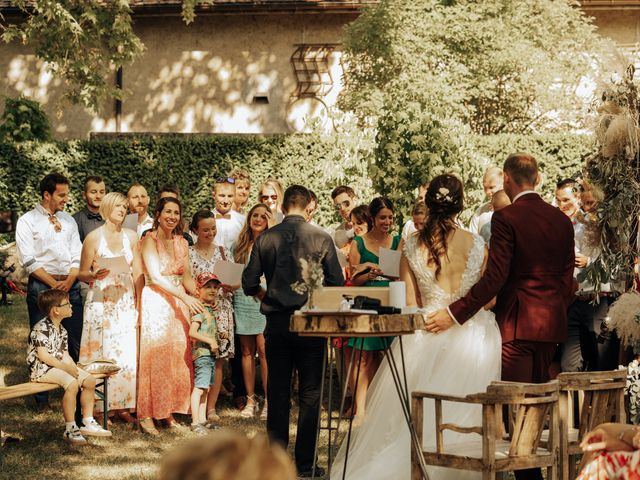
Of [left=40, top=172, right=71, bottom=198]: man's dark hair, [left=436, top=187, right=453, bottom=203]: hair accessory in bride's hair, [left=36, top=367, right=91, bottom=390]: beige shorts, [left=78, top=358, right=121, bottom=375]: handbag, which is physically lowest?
[left=36, top=367, right=91, bottom=390]: beige shorts

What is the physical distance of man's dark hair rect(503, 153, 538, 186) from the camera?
6.31 m

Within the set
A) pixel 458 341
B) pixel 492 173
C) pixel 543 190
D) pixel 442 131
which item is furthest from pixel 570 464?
pixel 543 190

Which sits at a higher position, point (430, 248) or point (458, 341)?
point (430, 248)

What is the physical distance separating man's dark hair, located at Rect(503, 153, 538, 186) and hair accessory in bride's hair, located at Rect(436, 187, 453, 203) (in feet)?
1.36

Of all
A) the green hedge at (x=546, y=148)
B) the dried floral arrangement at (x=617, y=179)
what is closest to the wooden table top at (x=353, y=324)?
the dried floral arrangement at (x=617, y=179)

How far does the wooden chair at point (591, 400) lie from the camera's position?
215 inches

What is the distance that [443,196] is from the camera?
21.6ft

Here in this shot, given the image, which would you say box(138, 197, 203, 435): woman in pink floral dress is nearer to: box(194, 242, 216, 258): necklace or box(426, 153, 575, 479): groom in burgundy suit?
box(194, 242, 216, 258): necklace

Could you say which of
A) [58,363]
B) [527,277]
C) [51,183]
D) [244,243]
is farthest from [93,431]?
[527,277]

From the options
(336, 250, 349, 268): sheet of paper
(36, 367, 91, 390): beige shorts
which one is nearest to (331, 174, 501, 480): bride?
(36, 367, 91, 390): beige shorts

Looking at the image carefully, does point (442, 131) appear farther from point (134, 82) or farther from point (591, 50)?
point (134, 82)

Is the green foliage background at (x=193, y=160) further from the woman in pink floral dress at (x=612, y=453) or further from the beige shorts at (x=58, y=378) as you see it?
the woman in pink floral dress at (x=612, y=453)

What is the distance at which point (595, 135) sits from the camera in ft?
22.3

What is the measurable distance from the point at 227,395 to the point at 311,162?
360 inches
